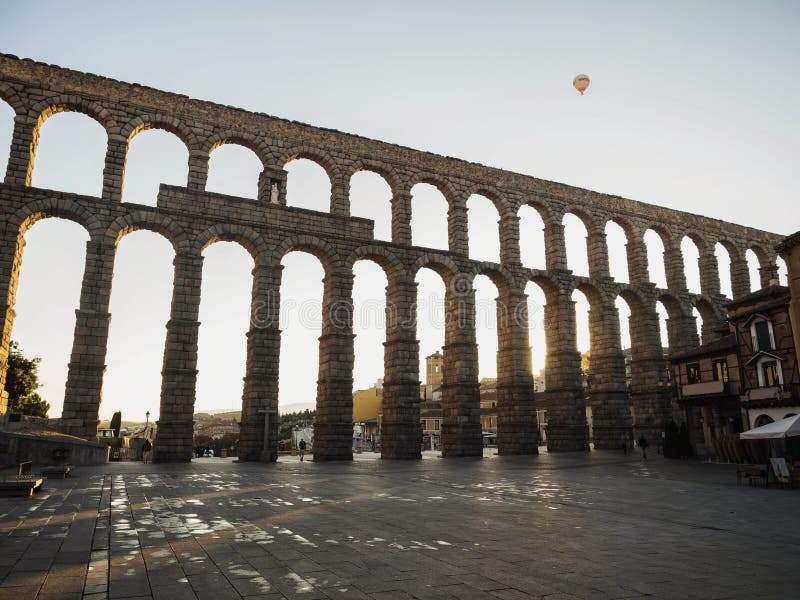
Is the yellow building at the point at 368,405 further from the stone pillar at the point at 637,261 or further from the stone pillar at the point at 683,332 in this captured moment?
the stone pillar at the point at 637,261

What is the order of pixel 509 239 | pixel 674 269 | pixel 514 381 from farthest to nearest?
pixel 674 269 < pixel 509 239 < pixel 514 381

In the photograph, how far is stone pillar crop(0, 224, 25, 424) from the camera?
2217 cm

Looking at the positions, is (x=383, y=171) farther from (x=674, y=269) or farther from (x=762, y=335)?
(x=674, y=269)

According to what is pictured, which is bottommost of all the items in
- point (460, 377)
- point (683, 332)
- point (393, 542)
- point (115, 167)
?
point (393, 542)

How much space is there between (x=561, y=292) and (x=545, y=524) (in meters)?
27.5

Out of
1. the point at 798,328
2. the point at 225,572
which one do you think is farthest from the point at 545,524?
the point at 798,328

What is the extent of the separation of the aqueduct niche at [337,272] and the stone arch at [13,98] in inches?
3.1

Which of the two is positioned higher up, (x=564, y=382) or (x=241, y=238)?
(x=241, y=238)

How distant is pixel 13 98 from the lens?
2441 cm

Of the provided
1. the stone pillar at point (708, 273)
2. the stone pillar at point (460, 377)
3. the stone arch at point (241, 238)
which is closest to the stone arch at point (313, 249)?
the stone arch at point (241, 238)

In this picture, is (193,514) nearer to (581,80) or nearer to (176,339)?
(176,339)

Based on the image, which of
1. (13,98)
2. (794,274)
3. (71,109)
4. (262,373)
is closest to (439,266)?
(262,373)

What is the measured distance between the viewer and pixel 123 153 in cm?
2586

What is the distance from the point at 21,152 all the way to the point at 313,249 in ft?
45.4
